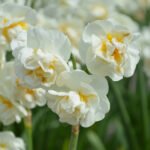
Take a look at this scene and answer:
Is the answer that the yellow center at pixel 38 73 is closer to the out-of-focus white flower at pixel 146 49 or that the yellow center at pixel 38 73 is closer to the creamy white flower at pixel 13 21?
the creamy white flower at pixel 13 21

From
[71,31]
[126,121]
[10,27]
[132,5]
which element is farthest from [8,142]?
[132,5]

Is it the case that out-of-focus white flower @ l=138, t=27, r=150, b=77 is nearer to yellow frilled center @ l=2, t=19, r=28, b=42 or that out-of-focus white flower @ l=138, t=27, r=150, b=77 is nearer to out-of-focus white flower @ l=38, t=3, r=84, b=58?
out-of-focus white flower @ l=38, t=3, r=84, b=58

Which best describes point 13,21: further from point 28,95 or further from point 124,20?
point 124,20

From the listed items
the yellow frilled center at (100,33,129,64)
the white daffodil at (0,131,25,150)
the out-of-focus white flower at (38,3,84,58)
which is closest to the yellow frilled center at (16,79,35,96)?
the white daffodil at (0,131,25,150)

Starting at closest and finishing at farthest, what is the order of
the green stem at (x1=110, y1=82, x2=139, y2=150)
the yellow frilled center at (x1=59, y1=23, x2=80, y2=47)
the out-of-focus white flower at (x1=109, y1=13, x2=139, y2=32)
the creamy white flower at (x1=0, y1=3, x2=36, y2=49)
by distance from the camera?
1. the creamy white flower at (x1=0, y1=3, x2=36, y2=49)
2. the yellow frilled center at (x1=59, y1=23, x2=80, y2=47)
3. the green stem at (x1=110, y1=82, x2=139, y2=150)
4. the out-of-focus white flower at (x1=109, y1=13, x2=139, y2=32)

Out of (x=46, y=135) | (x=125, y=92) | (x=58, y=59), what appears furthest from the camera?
(x=125, y=92)

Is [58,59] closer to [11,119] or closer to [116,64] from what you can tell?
[116,64]

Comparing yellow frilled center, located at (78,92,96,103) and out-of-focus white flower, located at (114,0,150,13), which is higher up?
yellow frilled center, located at (78,92,96,103)

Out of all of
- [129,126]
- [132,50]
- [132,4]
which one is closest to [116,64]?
[132,50]

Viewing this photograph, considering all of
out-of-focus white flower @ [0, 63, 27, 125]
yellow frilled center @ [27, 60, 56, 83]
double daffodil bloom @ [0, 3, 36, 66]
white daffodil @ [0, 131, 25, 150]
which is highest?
yellow frilled center @ [27, 60, 56, 83]
